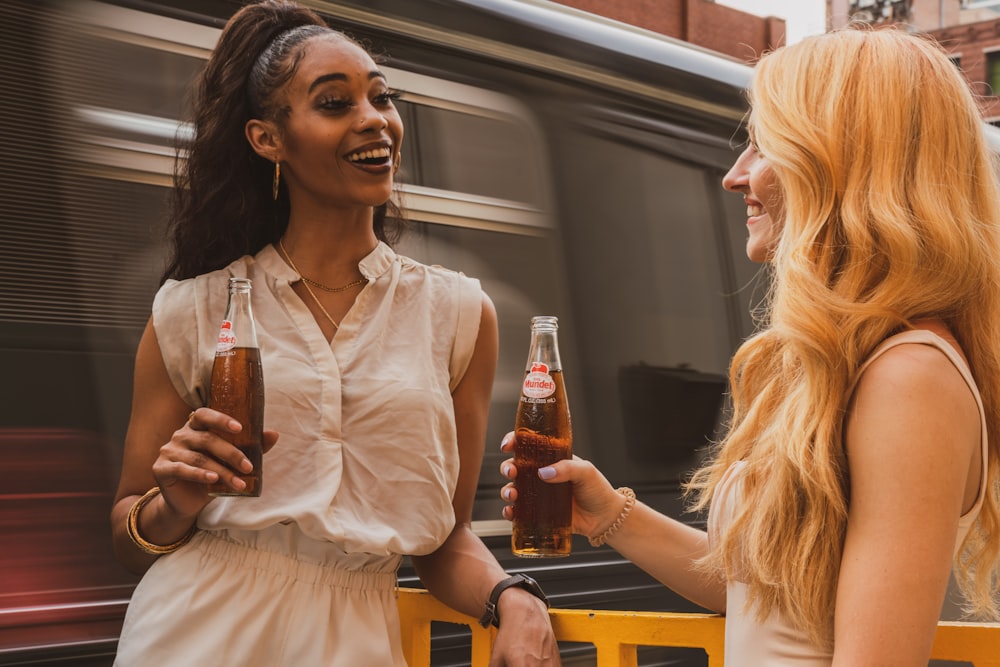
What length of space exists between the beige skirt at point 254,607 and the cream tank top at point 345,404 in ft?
0.25

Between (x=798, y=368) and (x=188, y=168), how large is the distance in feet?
5.12

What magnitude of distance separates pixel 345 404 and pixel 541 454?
436mm

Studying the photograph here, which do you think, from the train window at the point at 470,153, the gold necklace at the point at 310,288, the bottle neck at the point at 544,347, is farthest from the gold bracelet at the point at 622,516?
the train window at the point at 470,153

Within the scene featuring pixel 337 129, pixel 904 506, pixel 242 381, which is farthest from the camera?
pixel 337 129

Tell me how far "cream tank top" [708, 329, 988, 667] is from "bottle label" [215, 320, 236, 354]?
1.00m

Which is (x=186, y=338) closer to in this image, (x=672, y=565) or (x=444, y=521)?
(x=444, y=521)

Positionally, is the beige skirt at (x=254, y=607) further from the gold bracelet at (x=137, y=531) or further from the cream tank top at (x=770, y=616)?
the cream tank top at (x=770, y=616)

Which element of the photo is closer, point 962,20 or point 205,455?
point 205,455

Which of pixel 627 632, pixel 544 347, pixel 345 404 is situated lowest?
pixel 627 632

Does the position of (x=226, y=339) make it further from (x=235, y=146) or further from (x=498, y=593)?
(x=498, y=593)

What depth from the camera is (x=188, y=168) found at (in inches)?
115

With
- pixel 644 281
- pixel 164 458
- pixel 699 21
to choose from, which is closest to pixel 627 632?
pixel 164 458

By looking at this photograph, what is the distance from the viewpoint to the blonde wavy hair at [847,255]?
76.5 inches

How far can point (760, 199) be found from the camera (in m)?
2.30
